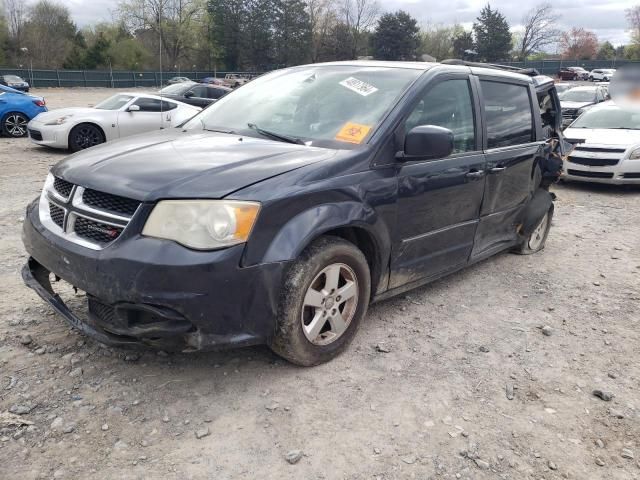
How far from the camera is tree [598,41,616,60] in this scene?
77.5 meters

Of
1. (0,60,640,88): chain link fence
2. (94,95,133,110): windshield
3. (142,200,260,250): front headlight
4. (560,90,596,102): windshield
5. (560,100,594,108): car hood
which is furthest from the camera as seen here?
(0,60,640,88): chain link fence

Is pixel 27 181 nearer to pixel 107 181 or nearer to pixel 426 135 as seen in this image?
pixel 107 181

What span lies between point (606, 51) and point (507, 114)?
8807 centimetres

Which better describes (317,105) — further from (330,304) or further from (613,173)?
(613,173)

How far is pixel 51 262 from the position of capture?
2.89 meters

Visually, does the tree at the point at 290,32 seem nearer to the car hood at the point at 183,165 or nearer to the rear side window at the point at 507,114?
the rear side window at the point at 507,114

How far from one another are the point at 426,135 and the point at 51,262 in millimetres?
2190

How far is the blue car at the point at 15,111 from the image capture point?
12.9m

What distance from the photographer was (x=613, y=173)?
9.34m

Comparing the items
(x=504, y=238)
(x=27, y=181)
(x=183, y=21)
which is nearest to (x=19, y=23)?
(x=183, y=21)

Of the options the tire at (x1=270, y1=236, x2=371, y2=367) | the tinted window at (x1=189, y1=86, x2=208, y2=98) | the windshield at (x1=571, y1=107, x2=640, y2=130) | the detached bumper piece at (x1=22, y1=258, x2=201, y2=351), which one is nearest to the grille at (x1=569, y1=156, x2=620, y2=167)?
the windshield at (x1=571, y1=107, x2=640, y2=130)

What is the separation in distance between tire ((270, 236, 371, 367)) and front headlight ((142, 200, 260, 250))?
0.40 meters

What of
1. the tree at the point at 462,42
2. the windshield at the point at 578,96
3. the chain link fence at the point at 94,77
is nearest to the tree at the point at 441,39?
the tree at the point at 462,42

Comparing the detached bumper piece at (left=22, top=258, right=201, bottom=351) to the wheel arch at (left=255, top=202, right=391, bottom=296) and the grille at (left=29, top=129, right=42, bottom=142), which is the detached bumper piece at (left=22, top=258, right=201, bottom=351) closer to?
the wheel arch at (left=255, top=202, right=391, bottom=296)
